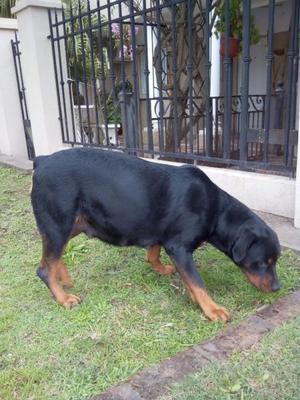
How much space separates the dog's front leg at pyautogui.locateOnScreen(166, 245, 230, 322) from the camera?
2306mm

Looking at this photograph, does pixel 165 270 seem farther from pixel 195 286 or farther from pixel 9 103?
pixel 9 103

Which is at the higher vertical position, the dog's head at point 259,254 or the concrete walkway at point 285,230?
the dog's head at point 259,254

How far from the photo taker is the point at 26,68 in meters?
6.39

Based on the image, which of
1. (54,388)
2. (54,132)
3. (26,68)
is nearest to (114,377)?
(54,388)

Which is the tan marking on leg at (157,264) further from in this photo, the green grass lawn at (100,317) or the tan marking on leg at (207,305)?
the tan marking on leg at (207,305)

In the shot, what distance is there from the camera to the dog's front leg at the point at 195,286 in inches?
90.8

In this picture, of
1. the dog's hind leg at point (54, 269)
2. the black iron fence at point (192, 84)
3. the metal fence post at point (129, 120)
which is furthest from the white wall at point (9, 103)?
the dog's hind leg at point (54, 269)

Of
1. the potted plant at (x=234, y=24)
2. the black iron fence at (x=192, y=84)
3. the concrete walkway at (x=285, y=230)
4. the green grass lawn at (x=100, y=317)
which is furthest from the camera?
the potted plant at (x=234, y=24)

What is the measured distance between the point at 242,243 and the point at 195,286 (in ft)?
1.28

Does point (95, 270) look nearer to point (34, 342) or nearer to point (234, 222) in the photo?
point (34, 342)

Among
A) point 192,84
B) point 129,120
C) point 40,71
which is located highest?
point 40,71

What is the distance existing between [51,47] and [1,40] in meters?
1.50

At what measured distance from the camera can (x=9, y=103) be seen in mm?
7402

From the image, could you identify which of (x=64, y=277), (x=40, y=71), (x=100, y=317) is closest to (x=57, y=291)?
(x=64, y=277)
